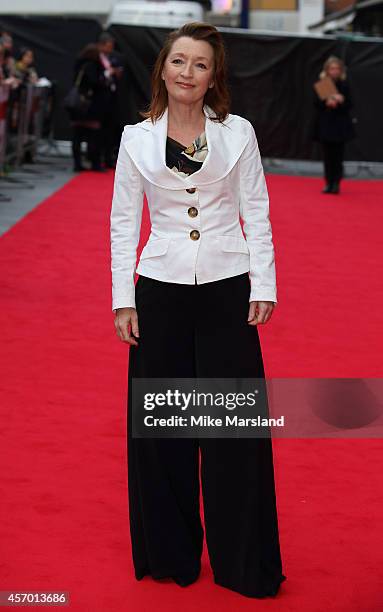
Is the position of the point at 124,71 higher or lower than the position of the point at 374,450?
lower

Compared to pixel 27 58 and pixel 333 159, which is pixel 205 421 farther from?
pixel 27 58

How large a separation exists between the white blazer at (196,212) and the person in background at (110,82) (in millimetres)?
16508

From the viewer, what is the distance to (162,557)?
178 inches

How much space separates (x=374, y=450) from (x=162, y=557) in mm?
1989

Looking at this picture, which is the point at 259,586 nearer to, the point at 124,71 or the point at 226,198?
the point at 226,198

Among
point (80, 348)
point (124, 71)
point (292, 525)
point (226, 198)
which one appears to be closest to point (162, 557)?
point (292, 525)

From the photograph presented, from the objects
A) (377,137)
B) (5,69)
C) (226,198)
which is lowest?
(377,137)

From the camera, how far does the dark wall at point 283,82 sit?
2275 centimetres

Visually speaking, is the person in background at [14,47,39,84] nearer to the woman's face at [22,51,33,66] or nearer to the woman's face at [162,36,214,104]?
the woman's face at [22,51,33,66]

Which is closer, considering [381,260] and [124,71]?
[381,260]

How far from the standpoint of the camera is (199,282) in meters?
4.37

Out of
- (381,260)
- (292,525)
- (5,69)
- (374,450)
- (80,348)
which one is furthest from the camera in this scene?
(5,69)

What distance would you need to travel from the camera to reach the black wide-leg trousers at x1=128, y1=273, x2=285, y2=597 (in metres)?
4.41

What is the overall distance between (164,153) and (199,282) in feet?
1.40
